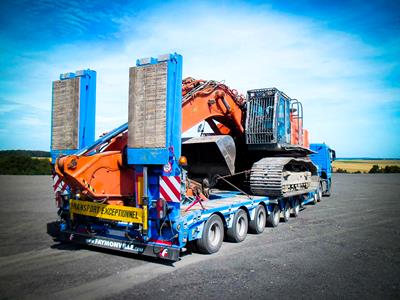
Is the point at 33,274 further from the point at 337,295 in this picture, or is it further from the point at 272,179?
the point at 272,179

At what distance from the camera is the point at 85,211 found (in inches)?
272

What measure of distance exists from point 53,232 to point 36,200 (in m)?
7.39

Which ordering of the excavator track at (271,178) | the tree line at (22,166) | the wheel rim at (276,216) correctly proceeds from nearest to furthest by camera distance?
the excavator track at (271,178) < the wheel rim at (276,216) < the tree line at (22,166)

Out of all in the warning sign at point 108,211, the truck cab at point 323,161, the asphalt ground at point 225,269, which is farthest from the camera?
the truck cab at point 323,161

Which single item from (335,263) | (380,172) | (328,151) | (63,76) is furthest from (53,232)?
(380,172)

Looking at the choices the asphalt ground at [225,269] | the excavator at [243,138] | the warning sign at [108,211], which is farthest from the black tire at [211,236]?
the excavator at [243,138]

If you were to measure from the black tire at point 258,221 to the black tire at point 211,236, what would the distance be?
6.23 feet

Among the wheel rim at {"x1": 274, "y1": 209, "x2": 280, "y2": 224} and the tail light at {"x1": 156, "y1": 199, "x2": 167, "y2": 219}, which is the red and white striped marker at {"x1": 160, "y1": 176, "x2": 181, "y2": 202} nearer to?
the tail light at {"x1": 156, "y1": 199, "x2": 167, "y2": 219}

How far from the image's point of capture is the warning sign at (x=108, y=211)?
6262 millimetres

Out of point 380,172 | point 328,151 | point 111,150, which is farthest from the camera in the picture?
point 380,172

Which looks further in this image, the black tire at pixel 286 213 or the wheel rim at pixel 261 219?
the black tire at pixel 286 213

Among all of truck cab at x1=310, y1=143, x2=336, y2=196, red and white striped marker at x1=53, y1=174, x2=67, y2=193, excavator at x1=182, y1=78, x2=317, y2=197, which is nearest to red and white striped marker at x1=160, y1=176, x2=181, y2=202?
excavator at x1=182, y1=78, x2=317, y2=197

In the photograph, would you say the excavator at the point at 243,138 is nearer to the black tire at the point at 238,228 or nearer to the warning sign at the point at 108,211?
the black tire at the point at 238,228

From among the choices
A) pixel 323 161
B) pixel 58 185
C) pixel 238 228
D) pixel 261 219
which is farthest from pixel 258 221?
pixel 323 161
